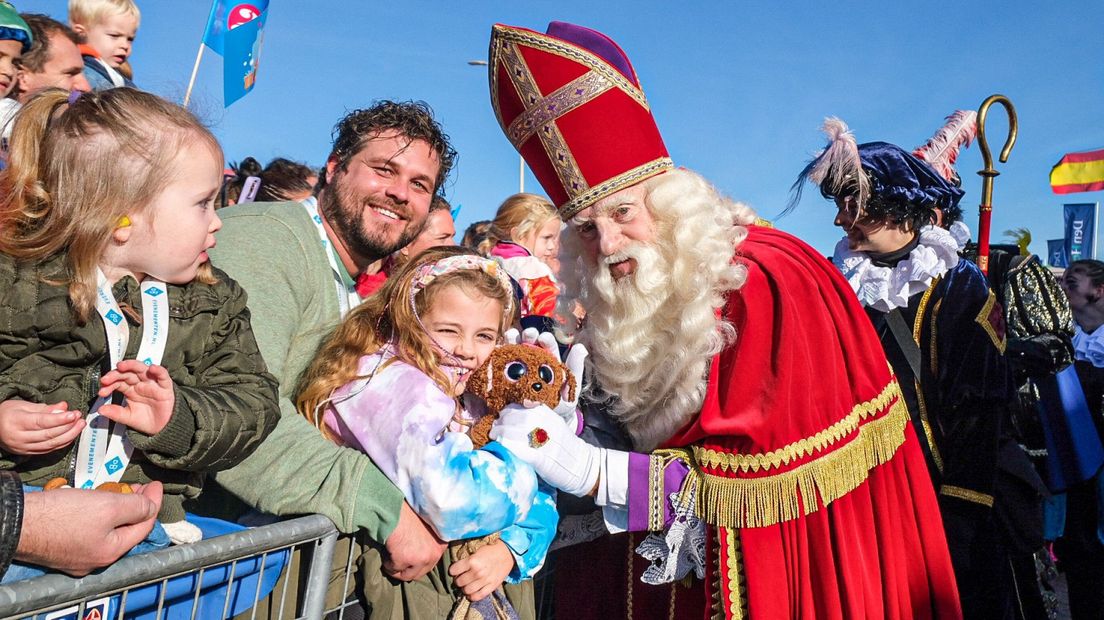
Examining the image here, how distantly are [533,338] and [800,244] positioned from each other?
959 millimetres

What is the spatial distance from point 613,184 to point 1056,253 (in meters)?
26.1

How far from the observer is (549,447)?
2215mm

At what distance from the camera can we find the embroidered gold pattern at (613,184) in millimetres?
2676

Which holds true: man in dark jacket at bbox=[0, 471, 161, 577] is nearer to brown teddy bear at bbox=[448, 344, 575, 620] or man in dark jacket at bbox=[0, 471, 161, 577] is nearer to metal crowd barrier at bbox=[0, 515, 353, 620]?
metal crowd barrier at bbox=[0, 515, 353, 620]

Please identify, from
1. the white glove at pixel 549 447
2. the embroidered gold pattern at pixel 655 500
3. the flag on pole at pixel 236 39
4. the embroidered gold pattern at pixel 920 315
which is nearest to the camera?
the white glove at pixel 549 447

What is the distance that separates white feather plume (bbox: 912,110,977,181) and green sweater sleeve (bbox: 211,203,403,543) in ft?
11.0

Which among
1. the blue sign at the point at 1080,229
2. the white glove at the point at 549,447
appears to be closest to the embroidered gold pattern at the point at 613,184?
the white glove at the point at 549,447

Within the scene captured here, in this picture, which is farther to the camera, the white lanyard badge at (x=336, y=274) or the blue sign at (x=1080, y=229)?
the blue sign at (x=1080, y=229)

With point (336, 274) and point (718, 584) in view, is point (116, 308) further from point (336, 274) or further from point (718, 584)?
point (718, 584)

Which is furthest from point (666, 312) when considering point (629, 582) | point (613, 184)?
point (629, 582)

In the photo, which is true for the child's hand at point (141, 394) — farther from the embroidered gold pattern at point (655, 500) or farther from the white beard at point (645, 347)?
the white beard at point (645, 347)

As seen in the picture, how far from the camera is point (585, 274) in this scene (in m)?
2.84

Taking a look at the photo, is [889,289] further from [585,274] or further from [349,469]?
[349,469]

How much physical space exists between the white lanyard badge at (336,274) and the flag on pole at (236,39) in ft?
14.4
